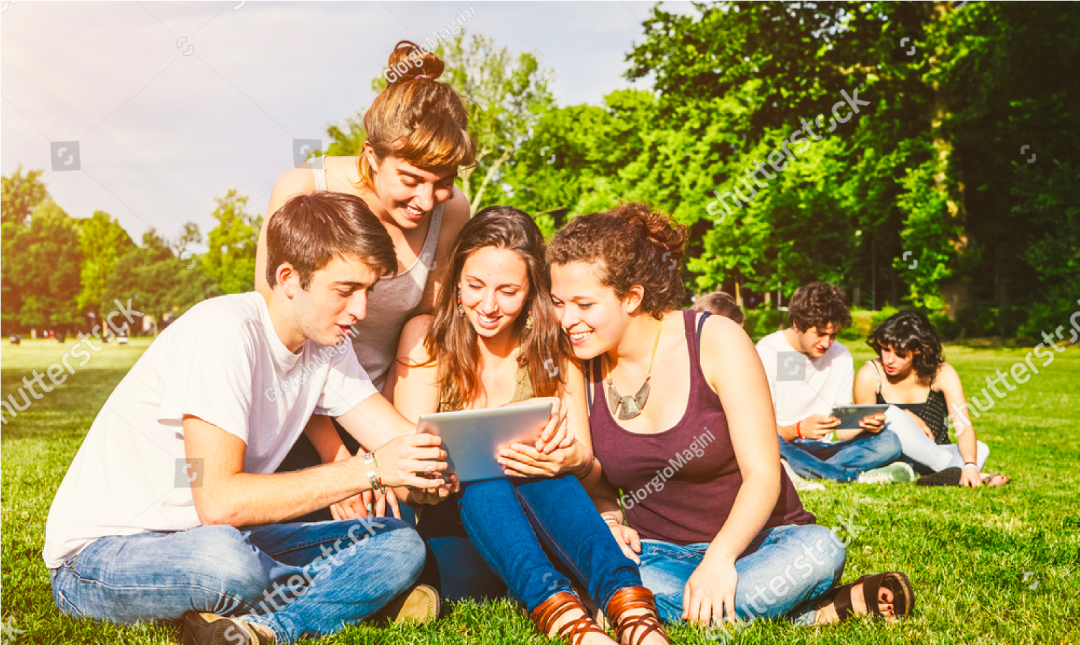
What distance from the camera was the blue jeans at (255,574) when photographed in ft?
8.61

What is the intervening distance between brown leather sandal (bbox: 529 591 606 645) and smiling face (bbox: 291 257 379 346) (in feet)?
4.16

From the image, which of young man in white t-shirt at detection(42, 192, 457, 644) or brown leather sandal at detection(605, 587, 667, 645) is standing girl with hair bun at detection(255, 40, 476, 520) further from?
brown leather sandal at detection(605, 587, 667, 645)

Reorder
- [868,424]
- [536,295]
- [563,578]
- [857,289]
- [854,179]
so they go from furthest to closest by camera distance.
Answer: [857,289] → [854,179] → [868,424] → [536,295] → [563,578]

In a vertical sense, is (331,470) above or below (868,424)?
above

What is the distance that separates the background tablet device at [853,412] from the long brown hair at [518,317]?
11.1 feet

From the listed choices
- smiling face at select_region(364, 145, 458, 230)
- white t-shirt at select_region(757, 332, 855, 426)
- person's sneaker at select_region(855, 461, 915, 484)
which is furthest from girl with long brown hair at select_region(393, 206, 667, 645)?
person's sneaker at select_region(855, 461, 915, 484)

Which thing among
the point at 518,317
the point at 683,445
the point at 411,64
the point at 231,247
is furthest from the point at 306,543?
the point at 231,247

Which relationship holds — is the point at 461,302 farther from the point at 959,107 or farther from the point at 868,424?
the point at 959,107

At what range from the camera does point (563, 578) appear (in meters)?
2.83

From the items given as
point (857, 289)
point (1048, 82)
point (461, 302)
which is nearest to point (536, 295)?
point (461, 302)

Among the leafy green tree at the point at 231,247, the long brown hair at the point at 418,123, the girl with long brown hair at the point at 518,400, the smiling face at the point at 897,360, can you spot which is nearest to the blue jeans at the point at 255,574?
the girl with long brown hair at the point at 518,400

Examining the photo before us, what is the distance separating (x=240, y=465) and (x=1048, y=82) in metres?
25.8

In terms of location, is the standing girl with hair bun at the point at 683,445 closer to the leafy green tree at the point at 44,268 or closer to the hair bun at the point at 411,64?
the hair bun at the point at 411,64

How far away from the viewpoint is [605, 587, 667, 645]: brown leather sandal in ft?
8.53
